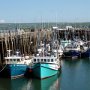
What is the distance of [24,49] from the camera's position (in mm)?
48250

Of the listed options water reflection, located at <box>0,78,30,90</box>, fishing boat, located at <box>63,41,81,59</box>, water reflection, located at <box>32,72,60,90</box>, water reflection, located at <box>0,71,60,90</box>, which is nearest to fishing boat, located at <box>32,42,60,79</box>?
water reflection, located at <box>32,72,60,90</box>

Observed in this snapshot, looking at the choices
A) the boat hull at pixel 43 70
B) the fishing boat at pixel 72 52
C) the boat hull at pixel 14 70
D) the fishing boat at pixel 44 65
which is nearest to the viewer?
the boat hull at pixel 43 70

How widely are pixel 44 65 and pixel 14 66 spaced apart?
3.37 meters

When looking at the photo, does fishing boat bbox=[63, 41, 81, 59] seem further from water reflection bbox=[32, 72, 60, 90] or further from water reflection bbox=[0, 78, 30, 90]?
water reflection bbox=[0, 78, 30, 90]

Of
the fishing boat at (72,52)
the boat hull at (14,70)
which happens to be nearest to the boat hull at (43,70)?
the boat hull at (14,70)

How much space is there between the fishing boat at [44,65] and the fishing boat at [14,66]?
4.46 feet

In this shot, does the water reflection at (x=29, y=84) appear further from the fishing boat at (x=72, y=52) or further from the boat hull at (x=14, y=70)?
the fishing boat at (x=72, y=52)

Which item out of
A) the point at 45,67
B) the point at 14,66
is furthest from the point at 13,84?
the point at 45,67

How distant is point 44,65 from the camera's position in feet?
124

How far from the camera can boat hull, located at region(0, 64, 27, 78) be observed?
38000mm

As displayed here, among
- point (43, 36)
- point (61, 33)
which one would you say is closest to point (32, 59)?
point (43, 36)

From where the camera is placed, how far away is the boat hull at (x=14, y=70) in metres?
38.0

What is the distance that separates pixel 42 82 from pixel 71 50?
18755 millimetres

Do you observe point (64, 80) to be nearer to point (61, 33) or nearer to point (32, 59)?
point (32, 59)
